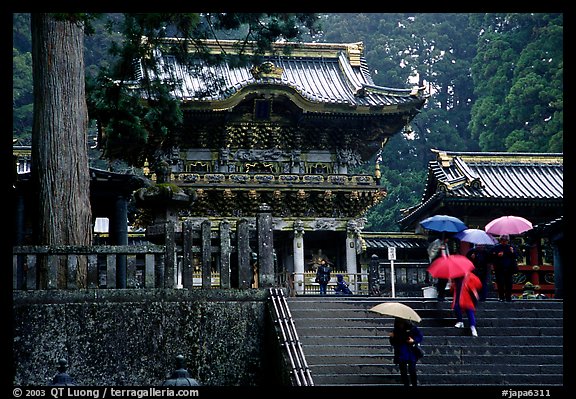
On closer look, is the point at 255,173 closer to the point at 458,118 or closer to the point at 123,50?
the point at 123,50

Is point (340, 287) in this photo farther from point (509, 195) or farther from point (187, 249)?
point (187, 249)

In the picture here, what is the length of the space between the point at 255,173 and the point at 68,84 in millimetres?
16363

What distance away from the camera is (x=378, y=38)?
57.9m

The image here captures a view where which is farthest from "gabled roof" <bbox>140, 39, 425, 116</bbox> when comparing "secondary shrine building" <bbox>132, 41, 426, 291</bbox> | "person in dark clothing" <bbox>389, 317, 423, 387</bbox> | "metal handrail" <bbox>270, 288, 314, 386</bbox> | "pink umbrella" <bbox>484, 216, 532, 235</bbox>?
"person in dark clothing" <bbox>389, 317, 423, 387</bbox>

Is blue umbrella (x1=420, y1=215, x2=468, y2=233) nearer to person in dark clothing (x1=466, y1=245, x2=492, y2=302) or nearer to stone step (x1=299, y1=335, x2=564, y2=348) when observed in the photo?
person in dark clothing (x1=466, y1=245, x2=492, y2=302)

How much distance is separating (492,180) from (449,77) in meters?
20.8

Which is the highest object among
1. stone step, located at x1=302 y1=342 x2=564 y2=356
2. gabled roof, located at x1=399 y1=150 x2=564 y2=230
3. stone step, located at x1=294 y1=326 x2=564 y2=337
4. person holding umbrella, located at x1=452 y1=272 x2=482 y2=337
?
gabled roof, located at x1=399 y1=150 x2=564 y2=230

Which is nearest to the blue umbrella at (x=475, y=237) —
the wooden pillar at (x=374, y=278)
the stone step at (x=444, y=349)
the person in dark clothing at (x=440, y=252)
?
the person in dark clothing at (x=440, y=252)

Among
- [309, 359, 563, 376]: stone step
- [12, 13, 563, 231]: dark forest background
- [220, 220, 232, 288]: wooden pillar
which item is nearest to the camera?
[309, 359, 563, 376]: stone step

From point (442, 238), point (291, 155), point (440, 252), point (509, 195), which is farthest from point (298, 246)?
point (440, 252)

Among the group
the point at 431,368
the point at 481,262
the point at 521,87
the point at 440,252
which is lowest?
the point at 431,368

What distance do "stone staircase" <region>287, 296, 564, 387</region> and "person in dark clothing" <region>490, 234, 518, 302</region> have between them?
1.32 ft

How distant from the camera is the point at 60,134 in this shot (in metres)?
16.3

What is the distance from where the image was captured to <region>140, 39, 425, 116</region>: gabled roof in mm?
32125
